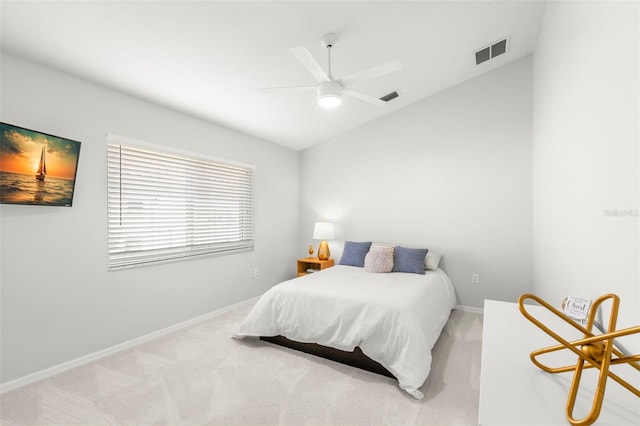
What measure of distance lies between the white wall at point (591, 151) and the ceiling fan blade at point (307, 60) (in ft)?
4.81

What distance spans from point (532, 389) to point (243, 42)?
2593 millimetres

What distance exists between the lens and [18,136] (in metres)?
2.02

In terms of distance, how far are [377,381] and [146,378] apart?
171cm

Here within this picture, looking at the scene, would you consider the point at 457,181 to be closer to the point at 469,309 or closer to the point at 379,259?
the point at 379,259

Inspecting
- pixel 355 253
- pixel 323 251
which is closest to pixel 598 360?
pixel 355 253

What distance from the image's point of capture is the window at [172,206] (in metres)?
2.73

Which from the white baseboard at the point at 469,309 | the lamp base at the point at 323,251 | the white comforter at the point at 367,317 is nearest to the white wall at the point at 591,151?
the white comforter at the point at 367,317

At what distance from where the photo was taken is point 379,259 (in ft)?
12.0

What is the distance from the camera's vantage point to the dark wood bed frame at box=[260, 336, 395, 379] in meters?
2.30

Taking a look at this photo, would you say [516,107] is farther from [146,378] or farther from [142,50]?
[146,378]

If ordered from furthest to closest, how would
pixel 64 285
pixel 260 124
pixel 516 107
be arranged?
pixel 260 124 → pixel 516 107 → pixel 64 285

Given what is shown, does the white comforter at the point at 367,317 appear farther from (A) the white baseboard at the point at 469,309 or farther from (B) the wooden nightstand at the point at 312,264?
(B) the wooden nightstand at the point at 312,264

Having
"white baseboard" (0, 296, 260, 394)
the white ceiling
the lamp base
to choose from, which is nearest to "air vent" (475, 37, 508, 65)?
the white ceiling

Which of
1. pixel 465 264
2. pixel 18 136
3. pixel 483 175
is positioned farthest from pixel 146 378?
pixel 483 175
